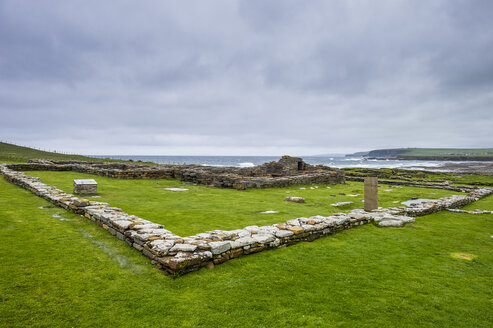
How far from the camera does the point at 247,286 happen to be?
14.6ft

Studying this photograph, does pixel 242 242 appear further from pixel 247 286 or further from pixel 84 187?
pixel 84 187

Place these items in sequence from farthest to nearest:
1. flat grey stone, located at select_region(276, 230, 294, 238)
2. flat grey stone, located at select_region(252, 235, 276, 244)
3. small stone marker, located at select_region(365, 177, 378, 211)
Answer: small stone marker, located at select_region(365, 177, 378, 211) < flat grey stone, located at select_region(276, 230, 294, 238) < flat grey stone, located at select_region(252, 235, 276, 244)

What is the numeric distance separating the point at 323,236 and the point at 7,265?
22.8 ft

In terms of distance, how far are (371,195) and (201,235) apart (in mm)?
7998

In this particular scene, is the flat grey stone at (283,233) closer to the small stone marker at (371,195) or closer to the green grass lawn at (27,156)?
the small stone marker at (371,195)

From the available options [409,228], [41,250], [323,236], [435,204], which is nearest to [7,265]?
[41,250]

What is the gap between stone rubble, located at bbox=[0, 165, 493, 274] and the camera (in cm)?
496

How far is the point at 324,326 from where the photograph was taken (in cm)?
348

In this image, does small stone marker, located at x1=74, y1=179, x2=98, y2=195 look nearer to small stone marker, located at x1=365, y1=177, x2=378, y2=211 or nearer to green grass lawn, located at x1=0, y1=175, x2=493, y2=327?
green grass lawn, located at x1=0, y1=175, x2=493, y2=327

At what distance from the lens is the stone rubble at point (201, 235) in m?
4.96

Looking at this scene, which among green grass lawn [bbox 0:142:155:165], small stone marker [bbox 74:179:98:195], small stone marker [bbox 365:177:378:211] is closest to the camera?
small stone marker [bbox 365:177:378:211]

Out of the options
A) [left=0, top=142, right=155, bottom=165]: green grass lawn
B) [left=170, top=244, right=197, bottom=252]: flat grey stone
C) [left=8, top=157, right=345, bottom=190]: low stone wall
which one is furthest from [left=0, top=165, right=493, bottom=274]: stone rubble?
[left=0, top=142, right=155, bottom=165]: green grass lawn

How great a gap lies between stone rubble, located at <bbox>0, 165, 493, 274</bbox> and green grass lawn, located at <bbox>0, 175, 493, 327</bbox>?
0.20 metres

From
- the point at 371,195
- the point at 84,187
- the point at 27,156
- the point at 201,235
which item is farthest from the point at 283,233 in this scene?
the point at 27,156
